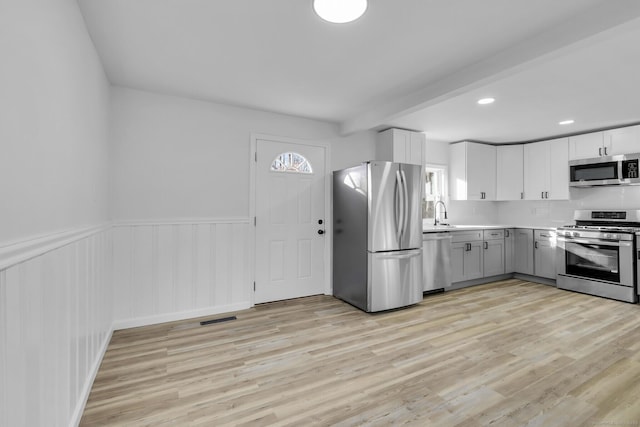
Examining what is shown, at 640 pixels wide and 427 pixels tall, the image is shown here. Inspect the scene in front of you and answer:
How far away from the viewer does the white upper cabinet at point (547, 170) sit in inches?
185

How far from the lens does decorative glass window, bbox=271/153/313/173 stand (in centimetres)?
379

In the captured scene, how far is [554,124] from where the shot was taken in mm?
4141

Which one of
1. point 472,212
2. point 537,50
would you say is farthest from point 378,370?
Answer: point 472,212

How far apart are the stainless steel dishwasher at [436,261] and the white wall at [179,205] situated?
2361 millimetres

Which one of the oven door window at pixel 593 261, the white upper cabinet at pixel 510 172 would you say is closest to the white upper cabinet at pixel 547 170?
the white upper cabinet at pixel 510 172

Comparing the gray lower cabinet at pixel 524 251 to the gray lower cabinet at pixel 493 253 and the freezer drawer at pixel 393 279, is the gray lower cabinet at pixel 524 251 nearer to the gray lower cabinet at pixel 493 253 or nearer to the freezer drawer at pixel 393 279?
the gray lower cabinet at pixel 493 253

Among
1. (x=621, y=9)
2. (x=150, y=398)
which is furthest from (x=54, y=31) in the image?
(x=621, y=9)

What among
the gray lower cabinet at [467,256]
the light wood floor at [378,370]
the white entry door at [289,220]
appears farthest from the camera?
the gray lower cabinet at [467,256]

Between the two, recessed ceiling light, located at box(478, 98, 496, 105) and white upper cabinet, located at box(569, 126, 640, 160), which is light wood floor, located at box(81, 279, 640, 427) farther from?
recessed ceiling light, located at box(478, 98, 496, 105)

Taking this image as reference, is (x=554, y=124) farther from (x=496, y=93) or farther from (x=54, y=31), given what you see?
(x=54, y=31)

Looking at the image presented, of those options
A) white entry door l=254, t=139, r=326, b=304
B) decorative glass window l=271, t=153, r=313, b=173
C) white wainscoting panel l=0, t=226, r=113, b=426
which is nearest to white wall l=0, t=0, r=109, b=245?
white wainscoting panel l=0, t=226, r=113, b=426

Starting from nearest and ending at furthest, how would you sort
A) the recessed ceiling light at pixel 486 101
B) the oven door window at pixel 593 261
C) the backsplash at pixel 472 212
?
the recessed ceiling light at pixel 486 101 < the oven door window at pixel 593 261 < the backsplash at pixel 472 212

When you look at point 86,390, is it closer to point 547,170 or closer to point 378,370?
point 378,370

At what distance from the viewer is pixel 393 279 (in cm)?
353
